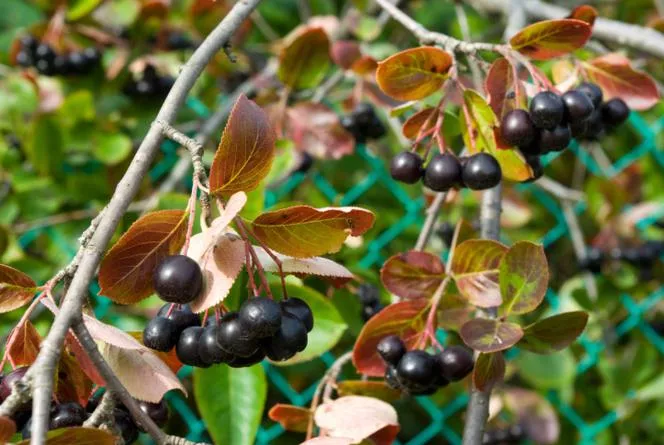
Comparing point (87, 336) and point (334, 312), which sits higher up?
point (87, 336)

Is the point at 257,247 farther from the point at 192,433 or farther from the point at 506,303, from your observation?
the point at 192,433

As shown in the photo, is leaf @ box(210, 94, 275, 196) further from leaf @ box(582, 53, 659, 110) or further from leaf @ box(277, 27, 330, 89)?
leaf @ box(277, 27, 330, 89)

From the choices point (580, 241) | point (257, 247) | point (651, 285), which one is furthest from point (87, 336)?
point (651, 285)

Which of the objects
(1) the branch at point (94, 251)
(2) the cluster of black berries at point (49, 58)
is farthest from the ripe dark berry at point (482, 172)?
(2) the cluster of black berries at point (49, 58)

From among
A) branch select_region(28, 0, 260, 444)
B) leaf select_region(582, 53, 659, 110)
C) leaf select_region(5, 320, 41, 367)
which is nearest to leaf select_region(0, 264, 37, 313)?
leaf select_region(5, 320, 41, 367)

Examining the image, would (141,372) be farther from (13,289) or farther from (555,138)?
(555,138)

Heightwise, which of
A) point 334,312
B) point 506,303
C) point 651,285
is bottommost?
point 651,285
